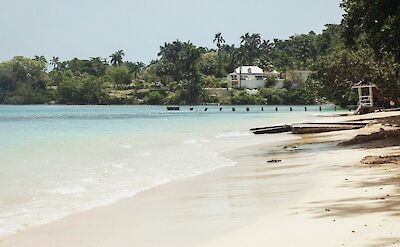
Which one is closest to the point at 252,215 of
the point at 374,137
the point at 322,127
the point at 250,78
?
the point at 374,137

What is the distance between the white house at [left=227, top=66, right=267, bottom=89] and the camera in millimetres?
156750

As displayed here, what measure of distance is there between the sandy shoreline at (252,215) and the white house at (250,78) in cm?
14270

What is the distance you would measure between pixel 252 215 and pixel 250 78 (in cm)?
14934

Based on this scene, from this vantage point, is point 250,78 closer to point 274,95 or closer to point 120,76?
point 274,95

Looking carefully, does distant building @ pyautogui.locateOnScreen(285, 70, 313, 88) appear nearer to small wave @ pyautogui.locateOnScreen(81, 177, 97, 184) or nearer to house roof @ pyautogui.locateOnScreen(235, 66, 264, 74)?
house roof @ pyautogui.locateOnScreen(235, 66, 264, 74)

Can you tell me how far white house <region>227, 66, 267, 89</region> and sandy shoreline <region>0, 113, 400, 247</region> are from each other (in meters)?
143

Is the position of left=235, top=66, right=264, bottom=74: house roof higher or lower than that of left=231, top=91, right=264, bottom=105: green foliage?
higher

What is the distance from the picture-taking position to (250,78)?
157 m

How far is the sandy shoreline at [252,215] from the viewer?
7371 mm

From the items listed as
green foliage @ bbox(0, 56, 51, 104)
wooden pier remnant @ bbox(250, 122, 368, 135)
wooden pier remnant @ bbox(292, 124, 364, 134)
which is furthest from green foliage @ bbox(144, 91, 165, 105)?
wooden pier remnant @ bbox(292, 124, 364, 134)

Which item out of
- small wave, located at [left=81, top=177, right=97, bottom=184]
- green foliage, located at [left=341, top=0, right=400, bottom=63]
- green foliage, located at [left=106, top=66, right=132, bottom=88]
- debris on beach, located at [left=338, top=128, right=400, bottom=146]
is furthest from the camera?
green foliage, located at [left=106, top=66, right=132, bottom=88]

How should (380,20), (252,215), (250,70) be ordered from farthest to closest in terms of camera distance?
(250,70)
(380,20)
(252,215)

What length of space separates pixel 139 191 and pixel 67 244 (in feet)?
18.0

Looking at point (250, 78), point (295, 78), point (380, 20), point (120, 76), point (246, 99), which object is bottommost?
point (246, 99)
